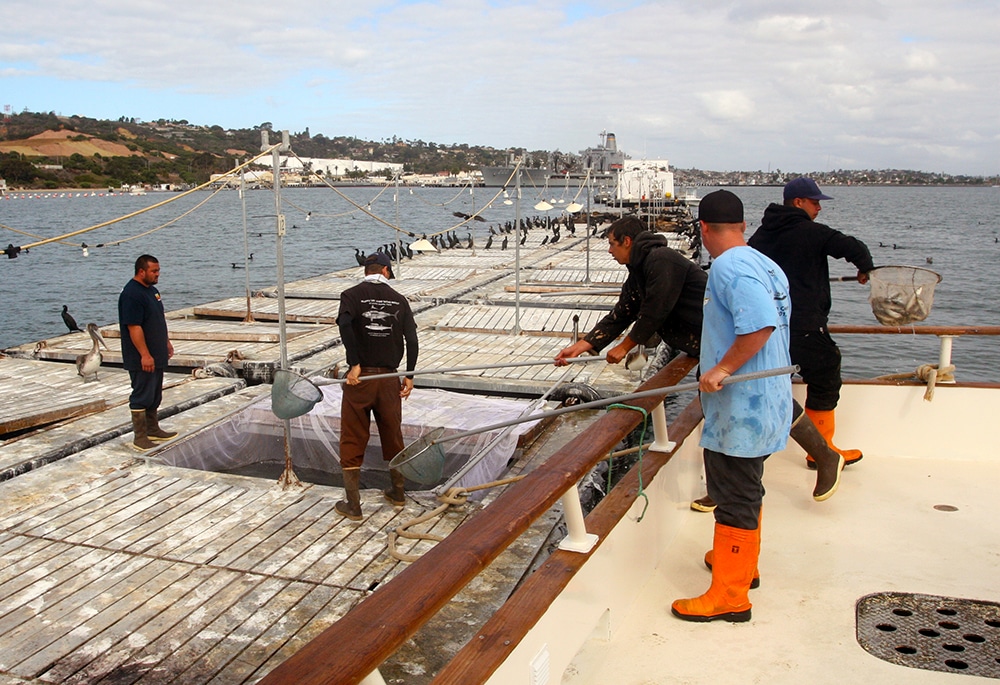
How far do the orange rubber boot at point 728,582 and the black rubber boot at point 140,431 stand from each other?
5.57 m

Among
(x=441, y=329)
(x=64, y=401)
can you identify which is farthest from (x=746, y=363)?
(x=441, y=329)

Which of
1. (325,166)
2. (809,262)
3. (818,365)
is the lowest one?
(818,365)

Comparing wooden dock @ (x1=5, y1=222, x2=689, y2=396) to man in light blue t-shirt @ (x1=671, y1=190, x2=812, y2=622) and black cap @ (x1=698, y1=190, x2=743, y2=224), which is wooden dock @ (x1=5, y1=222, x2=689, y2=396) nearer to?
man in light blue t-shirt @ (x1=671, y1=190, x2=812, y2=622)

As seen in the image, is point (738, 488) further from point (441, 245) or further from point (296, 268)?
point (296, 268)

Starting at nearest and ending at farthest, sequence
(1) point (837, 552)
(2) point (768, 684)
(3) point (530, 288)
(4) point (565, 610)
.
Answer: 1. (4) point (565, 610)
2. (2) point (768, 684)
3. (1) point (837, 552)
4. (3) point (530, 288)

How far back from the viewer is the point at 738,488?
3119mm

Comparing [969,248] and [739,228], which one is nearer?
[739,228]

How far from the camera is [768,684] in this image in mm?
2814

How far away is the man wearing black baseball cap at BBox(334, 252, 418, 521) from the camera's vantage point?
5758mm

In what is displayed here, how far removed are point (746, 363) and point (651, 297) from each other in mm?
963

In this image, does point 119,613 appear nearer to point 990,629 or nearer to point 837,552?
point 837,552

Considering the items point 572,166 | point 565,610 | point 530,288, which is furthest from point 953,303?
point 572,166

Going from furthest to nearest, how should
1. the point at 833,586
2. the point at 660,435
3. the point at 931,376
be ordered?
the point at 931,376
the point at 660,435
the point at 833,586

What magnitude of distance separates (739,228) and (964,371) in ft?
62.6
